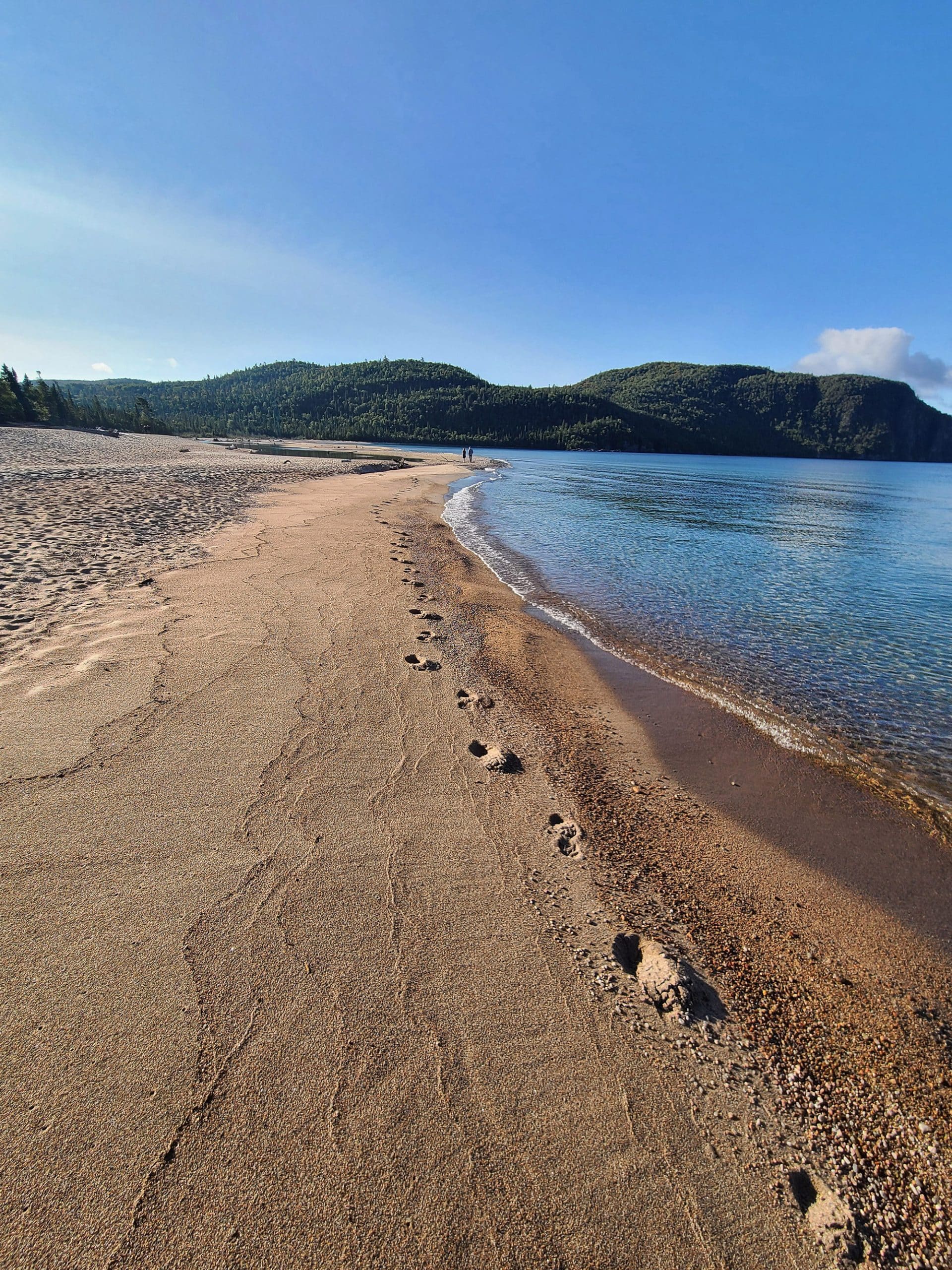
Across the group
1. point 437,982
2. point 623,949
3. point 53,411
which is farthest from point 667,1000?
point 53,411

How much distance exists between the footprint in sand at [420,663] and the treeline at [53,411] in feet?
306

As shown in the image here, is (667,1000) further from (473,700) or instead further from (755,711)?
(755,711)

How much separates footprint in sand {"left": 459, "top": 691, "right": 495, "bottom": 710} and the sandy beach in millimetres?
85

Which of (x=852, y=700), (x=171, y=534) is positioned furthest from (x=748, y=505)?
(x=171, y=534)

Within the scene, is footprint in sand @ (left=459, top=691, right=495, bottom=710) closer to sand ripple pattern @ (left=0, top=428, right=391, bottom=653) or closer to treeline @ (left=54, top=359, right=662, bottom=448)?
sand ripple pattern @ (left=0, top=428, right=391, bottom=653)

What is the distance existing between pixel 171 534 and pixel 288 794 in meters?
13.1

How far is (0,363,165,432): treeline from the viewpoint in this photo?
247 feet

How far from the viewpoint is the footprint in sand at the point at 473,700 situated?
7.54 meters

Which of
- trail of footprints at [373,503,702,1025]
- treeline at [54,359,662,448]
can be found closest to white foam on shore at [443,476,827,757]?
trail of footprints at [373,503,702,1025]

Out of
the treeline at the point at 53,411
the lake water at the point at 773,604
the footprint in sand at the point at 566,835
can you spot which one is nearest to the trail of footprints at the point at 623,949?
the footprint in sand at the point at 566,835

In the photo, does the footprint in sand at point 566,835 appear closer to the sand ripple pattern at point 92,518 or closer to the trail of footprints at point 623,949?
the trail of footprints at point 623,949

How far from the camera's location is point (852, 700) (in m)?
9.23

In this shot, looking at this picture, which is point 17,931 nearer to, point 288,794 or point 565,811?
point 288,794

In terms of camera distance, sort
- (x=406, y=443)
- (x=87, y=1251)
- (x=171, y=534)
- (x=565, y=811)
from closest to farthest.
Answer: (x=87, y=1251)
(x=565, y=811)
(x=171, y=534)
(x=406, y=443)
